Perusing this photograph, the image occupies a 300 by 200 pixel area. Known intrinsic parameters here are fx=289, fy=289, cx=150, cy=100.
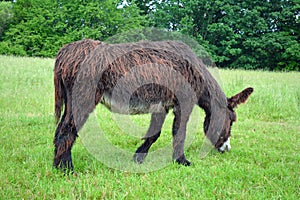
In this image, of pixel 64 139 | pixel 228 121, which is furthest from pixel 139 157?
pixel 228 121

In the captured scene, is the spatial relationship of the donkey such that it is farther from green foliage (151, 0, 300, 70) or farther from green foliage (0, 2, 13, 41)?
green foliage (0, 2, 13, 41)

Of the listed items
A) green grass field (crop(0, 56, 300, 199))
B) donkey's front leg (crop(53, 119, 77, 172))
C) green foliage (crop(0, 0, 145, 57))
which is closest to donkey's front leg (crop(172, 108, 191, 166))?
green grass field (crop(0, 56, 300, 199))

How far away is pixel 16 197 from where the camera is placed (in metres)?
2.55

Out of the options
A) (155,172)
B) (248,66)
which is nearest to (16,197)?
(155,172)

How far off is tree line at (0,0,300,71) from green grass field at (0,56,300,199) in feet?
44.5

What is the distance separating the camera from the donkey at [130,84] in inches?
121

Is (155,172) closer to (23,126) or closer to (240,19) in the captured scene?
(23,126)

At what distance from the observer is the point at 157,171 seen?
3.39 metres

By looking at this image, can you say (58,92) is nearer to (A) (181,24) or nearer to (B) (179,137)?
(B) (179,137)

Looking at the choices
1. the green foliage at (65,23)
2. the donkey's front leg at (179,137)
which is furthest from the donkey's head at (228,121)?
the green foliage at (65,23)

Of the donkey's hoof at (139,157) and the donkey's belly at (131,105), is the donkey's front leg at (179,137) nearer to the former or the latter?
the donkey's belly at (131,105)

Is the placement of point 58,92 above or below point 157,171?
above

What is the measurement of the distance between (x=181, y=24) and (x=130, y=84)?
20043 millimetres

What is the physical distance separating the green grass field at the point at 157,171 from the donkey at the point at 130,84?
34cm
